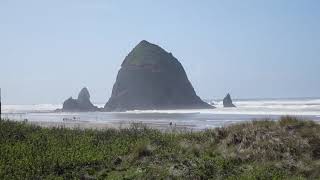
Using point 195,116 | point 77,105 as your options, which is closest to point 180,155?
point 195,116

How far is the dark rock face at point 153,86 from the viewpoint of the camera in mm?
121806

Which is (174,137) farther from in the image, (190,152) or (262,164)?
(262,164)

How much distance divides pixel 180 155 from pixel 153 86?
363 ft

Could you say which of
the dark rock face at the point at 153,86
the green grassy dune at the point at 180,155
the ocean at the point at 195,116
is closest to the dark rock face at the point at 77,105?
the dark rock face at the point at 153,86

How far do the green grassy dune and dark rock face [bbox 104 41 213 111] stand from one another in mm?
102146

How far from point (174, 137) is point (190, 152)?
3355 millimetres

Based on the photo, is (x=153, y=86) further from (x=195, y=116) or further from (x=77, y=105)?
Result: (x=195, y=116)

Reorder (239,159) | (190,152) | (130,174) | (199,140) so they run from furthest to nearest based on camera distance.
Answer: (199,140) → (190,152) → (239,159) → (130,174)

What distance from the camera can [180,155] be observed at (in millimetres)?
13750

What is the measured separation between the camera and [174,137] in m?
17.6

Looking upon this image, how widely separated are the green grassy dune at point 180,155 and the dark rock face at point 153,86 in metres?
102

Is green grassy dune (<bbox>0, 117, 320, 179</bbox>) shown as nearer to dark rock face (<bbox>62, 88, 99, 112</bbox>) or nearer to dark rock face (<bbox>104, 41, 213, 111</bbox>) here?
dark rock face (<bbox>104, 41, 213, 111</bbox>)

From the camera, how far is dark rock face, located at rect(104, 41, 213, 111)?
12181 centimetres

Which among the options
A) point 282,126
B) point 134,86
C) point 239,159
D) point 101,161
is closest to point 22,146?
point 101,161
